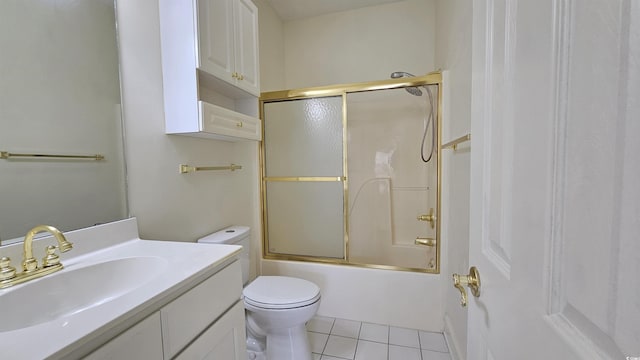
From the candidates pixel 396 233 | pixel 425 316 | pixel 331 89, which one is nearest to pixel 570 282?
pixel 425 316

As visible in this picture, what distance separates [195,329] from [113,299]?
25 cm

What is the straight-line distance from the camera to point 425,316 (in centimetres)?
181

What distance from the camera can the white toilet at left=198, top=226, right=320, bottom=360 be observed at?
1365 mm

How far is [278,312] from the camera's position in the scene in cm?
135

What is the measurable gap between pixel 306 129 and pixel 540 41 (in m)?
1.80

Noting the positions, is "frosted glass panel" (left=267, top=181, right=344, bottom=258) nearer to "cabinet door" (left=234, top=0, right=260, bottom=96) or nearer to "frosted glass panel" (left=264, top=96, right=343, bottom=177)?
"frosted glass panel" (left=264, top=96, right=343, bottom=177)

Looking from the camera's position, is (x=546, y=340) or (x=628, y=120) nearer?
(x=628, y=120)

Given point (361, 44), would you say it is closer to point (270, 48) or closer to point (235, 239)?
point (270, 48)

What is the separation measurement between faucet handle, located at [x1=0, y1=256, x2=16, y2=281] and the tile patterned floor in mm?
1455

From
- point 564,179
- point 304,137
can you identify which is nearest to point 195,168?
point 304,137

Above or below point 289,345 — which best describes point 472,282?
above

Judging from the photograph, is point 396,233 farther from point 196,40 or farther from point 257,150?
point 196,40

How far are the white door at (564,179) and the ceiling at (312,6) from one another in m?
2.30

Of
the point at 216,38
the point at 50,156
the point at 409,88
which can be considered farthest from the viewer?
the point at 409,88
